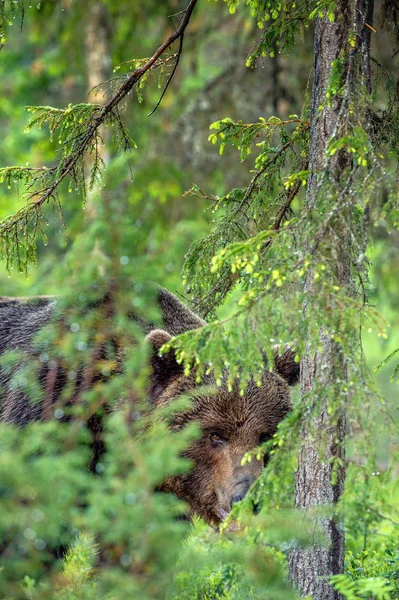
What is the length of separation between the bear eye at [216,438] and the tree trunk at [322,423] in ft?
3.02

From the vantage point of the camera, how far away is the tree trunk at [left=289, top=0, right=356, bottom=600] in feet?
14.4

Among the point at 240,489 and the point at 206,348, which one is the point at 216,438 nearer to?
the point at 240,489

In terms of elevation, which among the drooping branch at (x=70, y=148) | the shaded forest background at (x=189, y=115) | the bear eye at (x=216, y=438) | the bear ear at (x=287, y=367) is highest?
the shaded forest background at (x=189, y=115)

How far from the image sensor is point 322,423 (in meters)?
4.39

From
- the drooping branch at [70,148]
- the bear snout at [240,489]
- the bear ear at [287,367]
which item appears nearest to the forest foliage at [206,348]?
the drooping branch at [70,148]

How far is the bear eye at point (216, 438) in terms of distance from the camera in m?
5.45

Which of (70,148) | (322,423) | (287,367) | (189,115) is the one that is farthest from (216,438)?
(189,115)

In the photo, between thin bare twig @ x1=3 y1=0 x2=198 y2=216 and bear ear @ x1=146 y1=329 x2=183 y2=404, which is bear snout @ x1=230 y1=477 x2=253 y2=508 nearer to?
bear ear @ x1=146 y1=329 x2=183 y2=404

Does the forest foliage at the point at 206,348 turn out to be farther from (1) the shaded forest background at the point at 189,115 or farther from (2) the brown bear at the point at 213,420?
(1) the shaded forest background at the point at 189,115

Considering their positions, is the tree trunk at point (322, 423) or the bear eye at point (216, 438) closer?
the tree trunk at point (322, 423)

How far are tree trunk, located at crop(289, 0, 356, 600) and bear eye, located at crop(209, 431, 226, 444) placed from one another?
3.02 feet

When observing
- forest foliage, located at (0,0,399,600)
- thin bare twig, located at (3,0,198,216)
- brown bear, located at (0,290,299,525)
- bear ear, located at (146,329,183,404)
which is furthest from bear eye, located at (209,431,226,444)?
thin bare twig, located at (3,0,198,216)

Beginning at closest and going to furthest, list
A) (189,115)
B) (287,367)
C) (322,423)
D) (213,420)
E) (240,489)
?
(322,423) → (240,489) → (213,420) → (287,367) → (189,115)

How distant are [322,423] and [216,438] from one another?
4.14 feet
